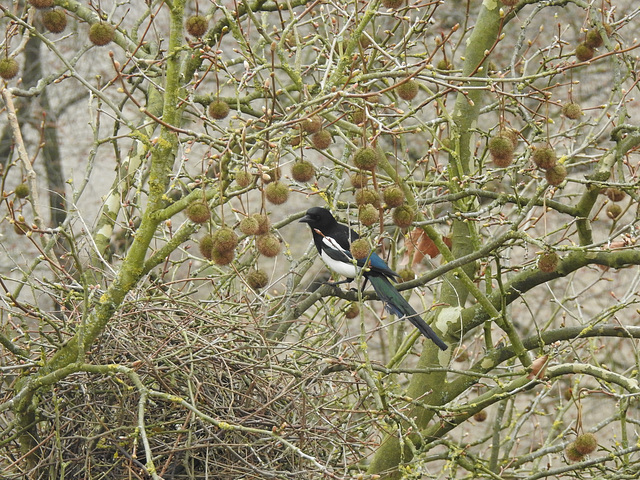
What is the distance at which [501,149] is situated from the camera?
3895 mm

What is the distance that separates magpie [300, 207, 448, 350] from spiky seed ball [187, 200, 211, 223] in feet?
6.84

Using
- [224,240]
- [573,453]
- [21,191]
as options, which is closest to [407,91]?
[224,240]

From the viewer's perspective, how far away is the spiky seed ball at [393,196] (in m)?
3.84

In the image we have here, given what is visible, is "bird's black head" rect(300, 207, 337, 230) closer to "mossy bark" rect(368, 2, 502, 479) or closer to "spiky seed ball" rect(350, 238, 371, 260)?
"mossy bark" rect(368, 2, 502, 479)

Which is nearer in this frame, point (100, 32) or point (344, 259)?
point (100, 32)

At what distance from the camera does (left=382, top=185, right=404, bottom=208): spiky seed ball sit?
384cm

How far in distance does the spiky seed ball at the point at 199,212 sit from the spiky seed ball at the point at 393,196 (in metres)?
0.87

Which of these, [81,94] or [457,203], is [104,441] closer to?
[457,203]

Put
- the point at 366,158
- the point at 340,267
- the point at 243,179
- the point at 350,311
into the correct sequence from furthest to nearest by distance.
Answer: the point at 340,267 → the point at 350,311 → the point at 366,158 → the point at 243,179

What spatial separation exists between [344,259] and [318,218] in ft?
1.24

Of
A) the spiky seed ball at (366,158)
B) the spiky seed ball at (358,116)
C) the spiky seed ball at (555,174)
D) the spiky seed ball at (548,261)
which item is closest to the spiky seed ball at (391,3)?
the spiky seed ball at (358,116)

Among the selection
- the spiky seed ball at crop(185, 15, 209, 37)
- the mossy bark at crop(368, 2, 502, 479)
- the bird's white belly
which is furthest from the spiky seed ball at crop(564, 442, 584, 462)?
the spiky seed ball at crop(185, 15, 209, 37)

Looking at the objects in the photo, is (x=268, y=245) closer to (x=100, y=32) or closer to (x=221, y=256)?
(x=221, y=256)

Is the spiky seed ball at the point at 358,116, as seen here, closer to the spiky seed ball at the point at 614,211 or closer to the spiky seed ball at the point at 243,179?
the spiky seed ball at the point at 243,179
